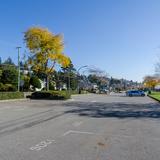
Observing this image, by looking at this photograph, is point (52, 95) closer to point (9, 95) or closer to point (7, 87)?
point (9, 95)

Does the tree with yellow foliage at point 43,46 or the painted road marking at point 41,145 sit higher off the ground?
the tree with yellow foliage at point 43,46

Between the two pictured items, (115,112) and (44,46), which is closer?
(115,112)

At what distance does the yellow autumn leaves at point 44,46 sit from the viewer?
60.7 meters

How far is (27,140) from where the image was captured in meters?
11.9

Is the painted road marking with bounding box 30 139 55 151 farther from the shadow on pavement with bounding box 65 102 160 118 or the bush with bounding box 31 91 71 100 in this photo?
the bush with bounding box 31 91 71 100

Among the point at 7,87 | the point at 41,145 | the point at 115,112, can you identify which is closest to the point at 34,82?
the point at 7,87

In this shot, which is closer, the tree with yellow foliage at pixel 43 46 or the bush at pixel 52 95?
the bush at pixel 52 95

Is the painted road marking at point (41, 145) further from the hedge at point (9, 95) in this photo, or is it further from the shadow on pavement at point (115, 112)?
the hedge at point (9, 95)

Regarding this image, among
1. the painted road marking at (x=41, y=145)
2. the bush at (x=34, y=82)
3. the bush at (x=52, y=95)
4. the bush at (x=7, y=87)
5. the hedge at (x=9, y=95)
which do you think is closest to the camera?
the painted road marking at (x=41, y=145)

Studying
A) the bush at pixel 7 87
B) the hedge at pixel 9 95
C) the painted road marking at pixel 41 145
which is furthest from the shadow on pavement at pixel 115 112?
the bush at pixel 7 87

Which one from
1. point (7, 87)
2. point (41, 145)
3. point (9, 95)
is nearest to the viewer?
point (41, 145)

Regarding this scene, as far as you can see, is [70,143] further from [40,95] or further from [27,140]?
[40,95]

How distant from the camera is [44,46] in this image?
60.5 metres

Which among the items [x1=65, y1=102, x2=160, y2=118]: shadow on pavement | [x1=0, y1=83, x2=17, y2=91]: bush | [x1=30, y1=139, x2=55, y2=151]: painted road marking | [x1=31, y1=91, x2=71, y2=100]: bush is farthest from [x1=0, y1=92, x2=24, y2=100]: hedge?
[x1=30, y1=139, x2=55, y2=151]: painted road marking
